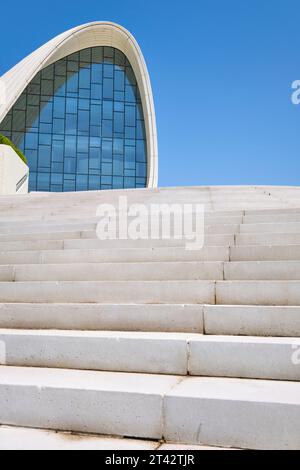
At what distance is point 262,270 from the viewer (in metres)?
3.43

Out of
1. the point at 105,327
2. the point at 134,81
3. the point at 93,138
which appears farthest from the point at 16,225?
the point at 134,81

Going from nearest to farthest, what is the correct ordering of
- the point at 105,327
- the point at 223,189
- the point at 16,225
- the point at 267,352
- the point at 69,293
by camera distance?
the point at 267,352 < the point at 105,327 < the point at 69,293 < the point at 16,225 < the point at 223,189

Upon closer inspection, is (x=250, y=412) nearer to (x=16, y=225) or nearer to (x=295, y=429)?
(x=295, y=429)

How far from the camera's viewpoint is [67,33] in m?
37.3

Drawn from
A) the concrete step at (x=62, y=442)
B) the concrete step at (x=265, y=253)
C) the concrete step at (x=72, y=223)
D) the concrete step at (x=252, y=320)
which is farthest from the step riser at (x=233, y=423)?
the concrete step at (x=72, y=223)

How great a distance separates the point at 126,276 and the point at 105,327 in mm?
720

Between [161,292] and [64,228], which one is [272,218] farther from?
[64,228]

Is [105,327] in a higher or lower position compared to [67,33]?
lower

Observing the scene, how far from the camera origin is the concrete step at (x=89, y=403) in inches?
84.8

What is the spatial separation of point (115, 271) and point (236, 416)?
6.35 feet

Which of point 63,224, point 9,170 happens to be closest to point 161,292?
point 63,224

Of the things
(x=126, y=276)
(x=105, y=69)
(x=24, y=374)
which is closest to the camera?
(x=24, y=374)

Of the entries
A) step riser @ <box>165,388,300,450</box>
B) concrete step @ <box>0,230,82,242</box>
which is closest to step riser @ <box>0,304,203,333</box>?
step riser @ <box>165,388,300,450</box>
